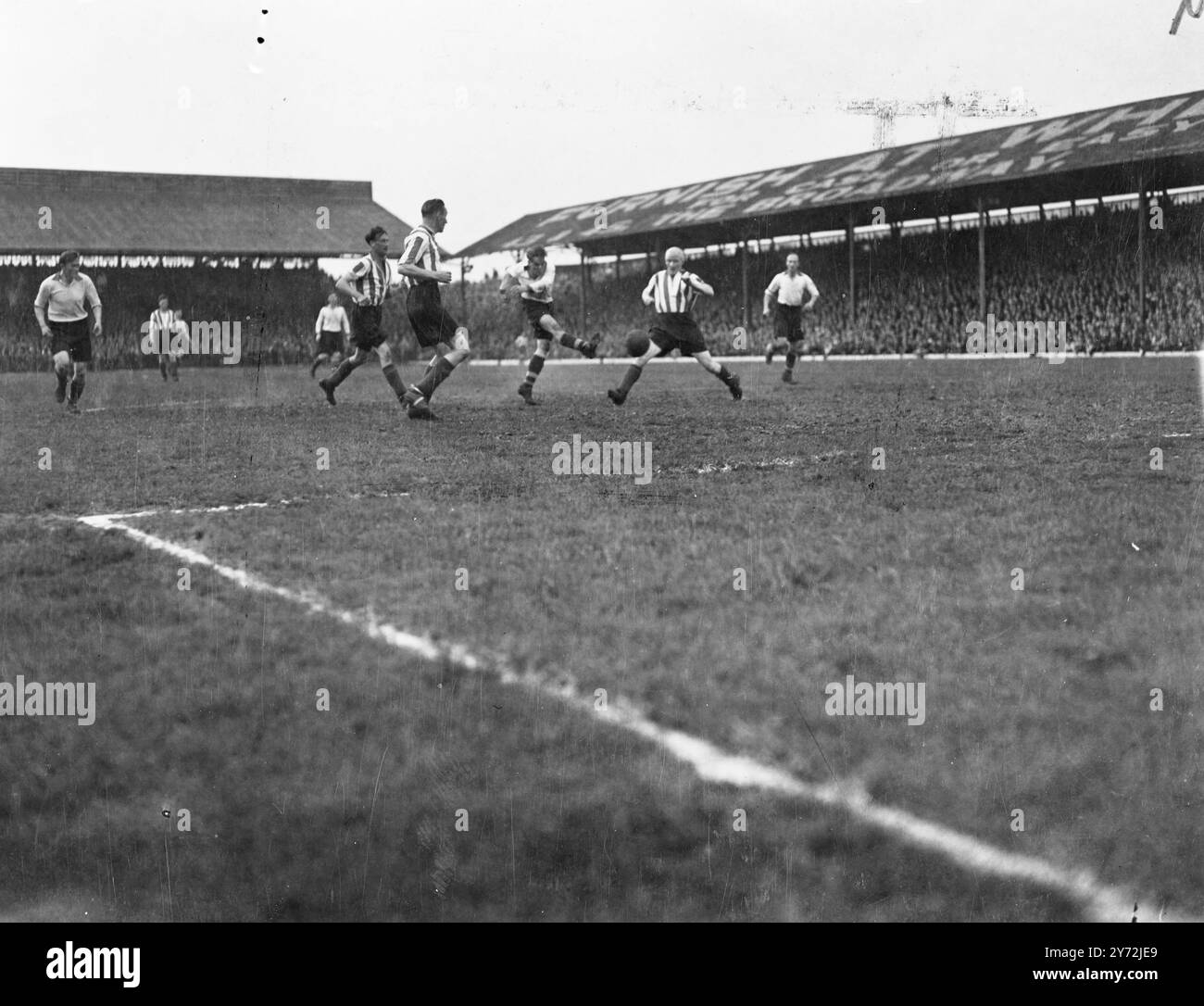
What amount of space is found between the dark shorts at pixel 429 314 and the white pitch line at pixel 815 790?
8.02 meters

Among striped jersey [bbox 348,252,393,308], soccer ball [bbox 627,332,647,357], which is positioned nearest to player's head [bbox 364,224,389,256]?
striped jersey [bbox 348,252,393,308]

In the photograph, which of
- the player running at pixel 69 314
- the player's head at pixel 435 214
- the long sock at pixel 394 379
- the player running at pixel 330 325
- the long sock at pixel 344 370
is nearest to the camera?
the player's head at pixel 435 214

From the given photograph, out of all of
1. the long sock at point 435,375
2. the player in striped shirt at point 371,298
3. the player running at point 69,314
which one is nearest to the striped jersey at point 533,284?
the player in striped shirt at point 371,298

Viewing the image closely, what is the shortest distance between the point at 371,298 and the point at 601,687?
10.3 metres

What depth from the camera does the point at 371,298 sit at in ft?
44.8

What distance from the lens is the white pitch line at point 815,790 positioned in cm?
279

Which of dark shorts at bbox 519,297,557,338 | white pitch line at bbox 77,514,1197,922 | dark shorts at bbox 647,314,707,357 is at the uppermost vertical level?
dark shorts at bbox 519,297,557,338

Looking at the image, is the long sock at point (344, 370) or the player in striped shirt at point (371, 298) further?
the long sock at point (344, 370)

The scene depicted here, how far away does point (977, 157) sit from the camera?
25266mm

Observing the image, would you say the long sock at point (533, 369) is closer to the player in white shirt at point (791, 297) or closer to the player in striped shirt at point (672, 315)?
the player in striped shirt at point (672, 315)

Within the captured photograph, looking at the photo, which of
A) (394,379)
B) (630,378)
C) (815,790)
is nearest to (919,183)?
(630,378)

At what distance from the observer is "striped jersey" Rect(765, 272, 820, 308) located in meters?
19.1

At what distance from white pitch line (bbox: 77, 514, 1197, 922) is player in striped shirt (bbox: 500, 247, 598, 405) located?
34.2 ft

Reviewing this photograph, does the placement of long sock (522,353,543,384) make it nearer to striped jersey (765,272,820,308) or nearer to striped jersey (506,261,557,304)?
striped jersey (506,261,557,304)
